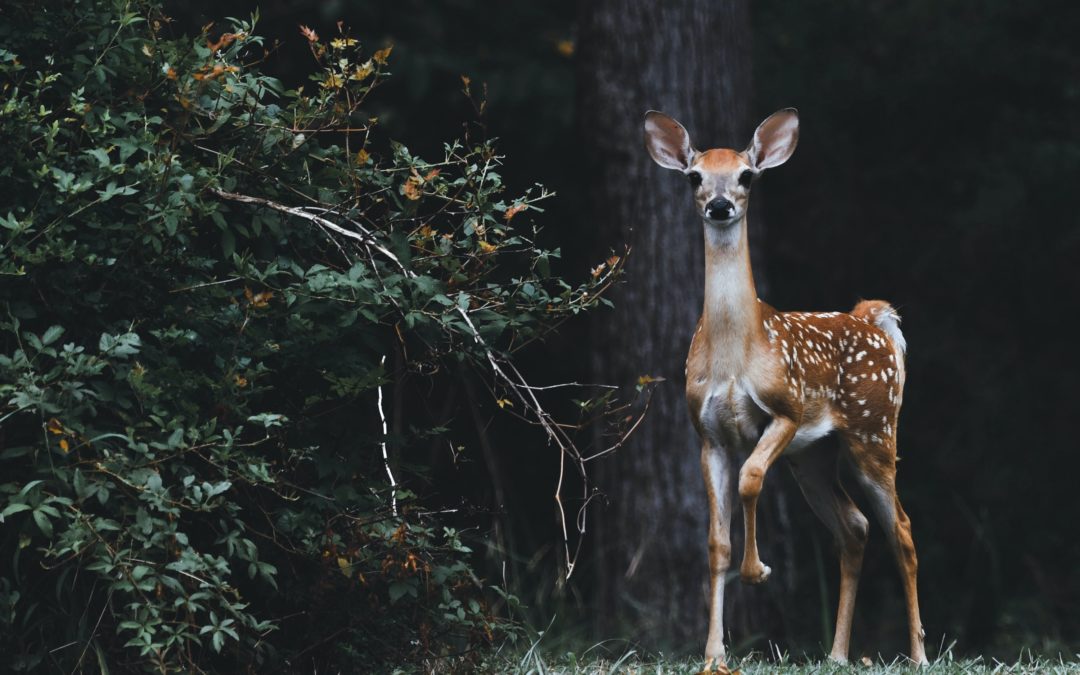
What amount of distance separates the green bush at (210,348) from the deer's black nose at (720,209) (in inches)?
14.3

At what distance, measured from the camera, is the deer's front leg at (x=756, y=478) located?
4.55m

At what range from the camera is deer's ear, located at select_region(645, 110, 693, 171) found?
16.0ft

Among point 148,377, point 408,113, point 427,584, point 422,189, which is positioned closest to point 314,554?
point 427,584

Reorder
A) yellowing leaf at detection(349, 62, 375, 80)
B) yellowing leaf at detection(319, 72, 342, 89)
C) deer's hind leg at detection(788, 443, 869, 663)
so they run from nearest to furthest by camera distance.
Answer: yellowing leaf at detection(349, 62, 375, 80), yellowing leaf at detection(319, 72, 342, 89), deer's hind leg at detection(788, 443, 869, 663)

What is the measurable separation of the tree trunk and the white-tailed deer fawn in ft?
6.69

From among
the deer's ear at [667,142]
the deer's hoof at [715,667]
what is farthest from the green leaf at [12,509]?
the deer's ear at [667,142]

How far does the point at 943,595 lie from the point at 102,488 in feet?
23.9

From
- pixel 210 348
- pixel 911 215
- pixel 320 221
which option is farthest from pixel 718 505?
pixel 911 215

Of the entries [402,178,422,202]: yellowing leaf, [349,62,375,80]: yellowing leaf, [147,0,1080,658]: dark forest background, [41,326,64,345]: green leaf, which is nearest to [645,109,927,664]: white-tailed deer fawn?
[402,178,422,202]: yellowing leaf

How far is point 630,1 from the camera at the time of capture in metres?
7.46

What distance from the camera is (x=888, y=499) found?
5168 mm

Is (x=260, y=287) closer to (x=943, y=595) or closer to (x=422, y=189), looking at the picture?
(x=422, y=189)

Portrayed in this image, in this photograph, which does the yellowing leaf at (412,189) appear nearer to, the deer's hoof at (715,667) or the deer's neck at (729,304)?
the deer's neck at (729,304)

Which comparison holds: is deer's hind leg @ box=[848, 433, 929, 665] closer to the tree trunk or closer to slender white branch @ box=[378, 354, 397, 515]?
slender white branch @ box=[378, 354, 397, 515]
